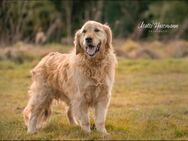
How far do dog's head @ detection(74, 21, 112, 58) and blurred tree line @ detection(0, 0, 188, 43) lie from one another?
56.3 ft

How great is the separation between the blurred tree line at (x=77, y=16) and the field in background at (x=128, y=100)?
7.35 ft

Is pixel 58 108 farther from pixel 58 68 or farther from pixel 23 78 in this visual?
pixel 23 78

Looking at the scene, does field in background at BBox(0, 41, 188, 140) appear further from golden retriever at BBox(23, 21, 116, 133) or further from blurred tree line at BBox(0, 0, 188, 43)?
blurred tree line at BBox(0, 0, 188, 43)

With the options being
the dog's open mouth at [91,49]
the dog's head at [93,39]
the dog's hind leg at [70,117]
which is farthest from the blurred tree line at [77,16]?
the dog's open mouth at [91,49]

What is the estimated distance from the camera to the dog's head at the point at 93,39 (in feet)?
34.8

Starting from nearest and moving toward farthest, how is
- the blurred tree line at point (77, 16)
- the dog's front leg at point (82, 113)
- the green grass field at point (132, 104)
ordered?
the green grass field at point (132, 104) → the dog's front leg at point (82, 113) → the blurred tree line at point (77, 16)

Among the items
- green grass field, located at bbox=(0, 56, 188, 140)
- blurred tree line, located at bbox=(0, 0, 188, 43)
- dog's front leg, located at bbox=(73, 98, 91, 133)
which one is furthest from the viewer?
blurred tree line, located at bbox=(0, 0, 188, 43)

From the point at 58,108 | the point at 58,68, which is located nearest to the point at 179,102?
the point at 58,108

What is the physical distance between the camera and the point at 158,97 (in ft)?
54.6

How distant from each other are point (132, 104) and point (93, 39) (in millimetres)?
5172

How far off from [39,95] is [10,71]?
11.8 m

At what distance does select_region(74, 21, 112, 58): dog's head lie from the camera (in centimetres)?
1060

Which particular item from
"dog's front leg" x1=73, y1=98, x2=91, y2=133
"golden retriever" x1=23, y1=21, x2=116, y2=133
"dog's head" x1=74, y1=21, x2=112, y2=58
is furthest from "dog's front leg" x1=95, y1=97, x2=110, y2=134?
"dog's head" x1=74, y1=21, x2=112, y2=58

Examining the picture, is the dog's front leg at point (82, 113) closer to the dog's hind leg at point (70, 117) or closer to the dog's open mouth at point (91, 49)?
the dog's open mouth at point (91, 49)
